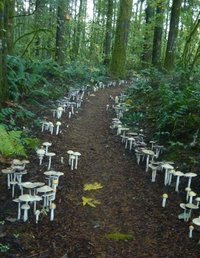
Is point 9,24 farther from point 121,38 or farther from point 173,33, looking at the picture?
point 121,38

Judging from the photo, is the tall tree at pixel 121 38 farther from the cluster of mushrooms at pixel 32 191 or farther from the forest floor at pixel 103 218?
the cluster of mushrooms at pixel 32 191

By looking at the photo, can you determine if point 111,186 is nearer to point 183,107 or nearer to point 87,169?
point 87,169

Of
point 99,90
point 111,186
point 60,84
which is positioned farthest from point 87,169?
point 99,90

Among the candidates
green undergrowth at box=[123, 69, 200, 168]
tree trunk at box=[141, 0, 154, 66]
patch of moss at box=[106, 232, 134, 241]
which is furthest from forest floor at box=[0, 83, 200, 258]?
tree trunk at box=[141, 0, 154, 66]

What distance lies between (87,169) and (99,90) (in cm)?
1028

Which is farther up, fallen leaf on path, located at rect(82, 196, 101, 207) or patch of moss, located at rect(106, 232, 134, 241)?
fallen leaf on path, located at rect(82, 196, 101, 207)

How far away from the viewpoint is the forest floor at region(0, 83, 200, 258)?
14.8 ft

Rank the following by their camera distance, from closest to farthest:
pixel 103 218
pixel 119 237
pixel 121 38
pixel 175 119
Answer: pixel 119 237 < pixel 103 218 < pixel 175 119 < pixel 121 38

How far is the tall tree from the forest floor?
43.3 ft

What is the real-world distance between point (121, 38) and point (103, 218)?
54.7ft

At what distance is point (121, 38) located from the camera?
2036 cm

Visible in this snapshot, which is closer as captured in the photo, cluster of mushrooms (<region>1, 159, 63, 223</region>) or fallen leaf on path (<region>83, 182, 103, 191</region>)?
cluster of mushrooms (<region>1, 159, 63, 223</region>)

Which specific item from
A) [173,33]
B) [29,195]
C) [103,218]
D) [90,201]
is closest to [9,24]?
[90,201]

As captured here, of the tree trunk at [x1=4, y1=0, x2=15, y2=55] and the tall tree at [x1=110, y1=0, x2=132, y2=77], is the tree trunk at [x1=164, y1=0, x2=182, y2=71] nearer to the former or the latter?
the tall tree at [x1=110, y1=0, x2=132, y2=77]
